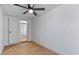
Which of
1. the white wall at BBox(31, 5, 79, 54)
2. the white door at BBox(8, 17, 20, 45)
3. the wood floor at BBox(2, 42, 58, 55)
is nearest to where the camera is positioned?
the white wall at BBox(31, 5, 79, 54)

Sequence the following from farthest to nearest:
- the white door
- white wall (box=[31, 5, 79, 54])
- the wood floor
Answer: the white door < the wood floor < white wall (box=[31, 5, 79, 54])

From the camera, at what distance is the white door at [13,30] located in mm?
4716

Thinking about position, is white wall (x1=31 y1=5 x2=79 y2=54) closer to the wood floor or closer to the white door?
the wood floor

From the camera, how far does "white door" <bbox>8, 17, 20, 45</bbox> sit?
4.72 m

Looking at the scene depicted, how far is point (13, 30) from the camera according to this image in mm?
4918

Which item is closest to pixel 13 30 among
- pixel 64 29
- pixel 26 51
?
pixel 26 51

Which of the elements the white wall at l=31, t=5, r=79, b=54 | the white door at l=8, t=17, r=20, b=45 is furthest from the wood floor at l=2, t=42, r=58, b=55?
the white door at l=8, t=17, r=20, b=45

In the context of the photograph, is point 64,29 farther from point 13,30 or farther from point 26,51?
point 13,30

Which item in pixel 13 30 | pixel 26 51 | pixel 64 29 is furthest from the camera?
pixel 13 30

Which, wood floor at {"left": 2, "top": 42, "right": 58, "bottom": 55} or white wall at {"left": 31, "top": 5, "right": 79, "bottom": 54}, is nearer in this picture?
white wall at {"left": 31, "top": 5, "right": 79, "bottom": 54}

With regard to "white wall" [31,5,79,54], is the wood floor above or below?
below
